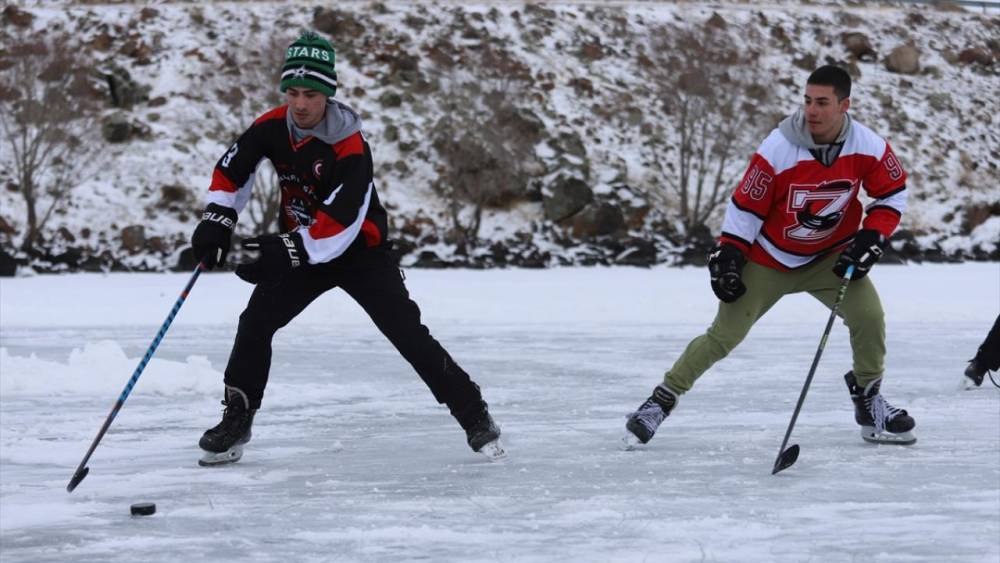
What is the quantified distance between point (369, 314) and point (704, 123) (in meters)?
17.1

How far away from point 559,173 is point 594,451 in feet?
50.5

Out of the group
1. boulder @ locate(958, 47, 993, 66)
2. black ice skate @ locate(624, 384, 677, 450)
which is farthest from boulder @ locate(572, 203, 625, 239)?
black ice skate @ locate(624, 384, 677, 450)

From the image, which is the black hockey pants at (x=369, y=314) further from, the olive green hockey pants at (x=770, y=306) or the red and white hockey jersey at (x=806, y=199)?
the red and white hockey jersey at (x=806, y=199)

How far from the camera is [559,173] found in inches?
765

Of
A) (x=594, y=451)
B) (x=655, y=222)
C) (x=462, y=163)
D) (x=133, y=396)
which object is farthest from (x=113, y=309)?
(x=655, y=222)

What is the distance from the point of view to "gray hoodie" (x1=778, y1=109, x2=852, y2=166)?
402cm

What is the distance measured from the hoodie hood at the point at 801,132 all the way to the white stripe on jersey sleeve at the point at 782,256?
39cm

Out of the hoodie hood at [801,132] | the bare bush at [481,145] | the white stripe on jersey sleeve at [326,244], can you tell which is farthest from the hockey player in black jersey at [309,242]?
the bare bush at [481,145]

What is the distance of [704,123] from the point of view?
20344 millimetres

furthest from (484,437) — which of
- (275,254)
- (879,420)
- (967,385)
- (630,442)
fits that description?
(967,385)

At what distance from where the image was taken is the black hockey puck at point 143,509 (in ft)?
10.5

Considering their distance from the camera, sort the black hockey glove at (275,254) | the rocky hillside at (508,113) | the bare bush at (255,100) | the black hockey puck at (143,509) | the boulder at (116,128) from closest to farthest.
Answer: the black hockey puck at (143,509)
the black hockey glove at (275,254)
the bare bush at (255,100)
the rocky hillside at (508,113)
the boulder at (116,128)

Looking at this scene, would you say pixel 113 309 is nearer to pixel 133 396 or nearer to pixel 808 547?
pixel 133 396

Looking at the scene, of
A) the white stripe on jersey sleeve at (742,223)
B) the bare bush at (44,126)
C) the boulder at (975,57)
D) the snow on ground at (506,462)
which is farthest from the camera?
the boulder at (975,57)
